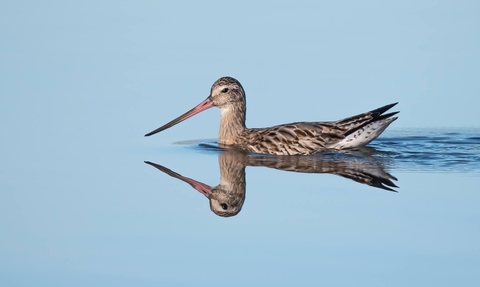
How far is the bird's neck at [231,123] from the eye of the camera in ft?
49.0

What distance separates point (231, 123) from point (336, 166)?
2767 millimetres

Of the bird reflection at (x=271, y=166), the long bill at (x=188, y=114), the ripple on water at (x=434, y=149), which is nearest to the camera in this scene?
the bird reflection at (x=271, y=166)

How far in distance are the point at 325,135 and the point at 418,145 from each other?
5.07ft

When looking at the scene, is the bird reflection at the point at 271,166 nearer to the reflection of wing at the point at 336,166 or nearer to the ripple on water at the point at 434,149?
the reflection of wing at the point at 336,166

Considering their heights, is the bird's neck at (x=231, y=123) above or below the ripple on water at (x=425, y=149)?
above

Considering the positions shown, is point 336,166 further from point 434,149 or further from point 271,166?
point 434,149

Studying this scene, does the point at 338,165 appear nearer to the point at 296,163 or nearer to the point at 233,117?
the point at 296,163

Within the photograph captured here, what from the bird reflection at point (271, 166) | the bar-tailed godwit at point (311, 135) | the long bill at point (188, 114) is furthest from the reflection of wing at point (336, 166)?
the long bill at point (188, 114)

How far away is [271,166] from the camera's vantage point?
12922 millimetres

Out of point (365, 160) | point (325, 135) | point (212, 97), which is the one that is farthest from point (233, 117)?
point (365, 160)

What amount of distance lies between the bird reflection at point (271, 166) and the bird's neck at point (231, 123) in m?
0.64

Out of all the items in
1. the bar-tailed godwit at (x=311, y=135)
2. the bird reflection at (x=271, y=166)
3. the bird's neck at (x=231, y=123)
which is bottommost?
the bird reflection at (x=271, y=166)

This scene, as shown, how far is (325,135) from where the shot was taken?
14.4m

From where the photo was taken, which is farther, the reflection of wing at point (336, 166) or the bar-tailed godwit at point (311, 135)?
the bar-tailed godwit at point (311, 135)
